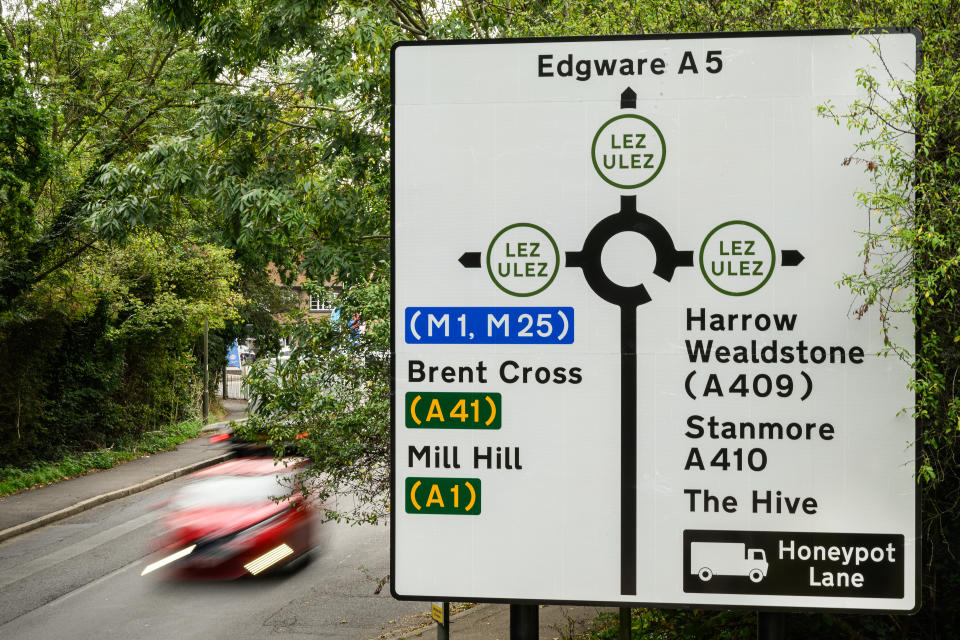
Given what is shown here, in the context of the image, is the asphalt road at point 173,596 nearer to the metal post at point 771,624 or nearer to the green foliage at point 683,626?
the green foliage at point 683,626

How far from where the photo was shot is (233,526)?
9.99 meters

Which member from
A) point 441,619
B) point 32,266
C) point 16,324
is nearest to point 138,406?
point 16,324

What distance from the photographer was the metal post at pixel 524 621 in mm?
2695

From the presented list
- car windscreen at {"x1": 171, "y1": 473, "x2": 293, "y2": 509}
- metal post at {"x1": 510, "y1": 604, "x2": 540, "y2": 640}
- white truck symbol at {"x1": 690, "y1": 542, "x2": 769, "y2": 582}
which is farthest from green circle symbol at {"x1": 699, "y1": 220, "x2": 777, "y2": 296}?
car windscreen at {"x1": 171, "y1": 473, "x2": 293, "y2": 509}

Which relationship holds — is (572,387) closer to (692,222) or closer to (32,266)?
(692,222)

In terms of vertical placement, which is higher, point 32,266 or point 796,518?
point 32,266

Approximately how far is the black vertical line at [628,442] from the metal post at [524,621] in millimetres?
341

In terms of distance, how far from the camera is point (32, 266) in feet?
49.2

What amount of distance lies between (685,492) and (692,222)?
88 cm

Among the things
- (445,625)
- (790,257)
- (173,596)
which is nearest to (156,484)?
(173,596)

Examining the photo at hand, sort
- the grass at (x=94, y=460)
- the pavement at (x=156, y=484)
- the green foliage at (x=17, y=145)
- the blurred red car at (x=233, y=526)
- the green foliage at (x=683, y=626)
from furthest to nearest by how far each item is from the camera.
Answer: the grass at (x=94, y=460), the green foliage at (x=17, y=145), the blurred red car at (x=233, y=526), the pavement at (x=156, y=484), the green foliage at (x=683, y=626)

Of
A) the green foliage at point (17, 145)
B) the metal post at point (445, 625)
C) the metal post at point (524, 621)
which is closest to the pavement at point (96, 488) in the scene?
the green foliage at point (17, 145)

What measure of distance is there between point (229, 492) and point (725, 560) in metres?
9.05

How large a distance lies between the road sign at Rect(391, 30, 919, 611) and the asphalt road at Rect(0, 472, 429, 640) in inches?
268
